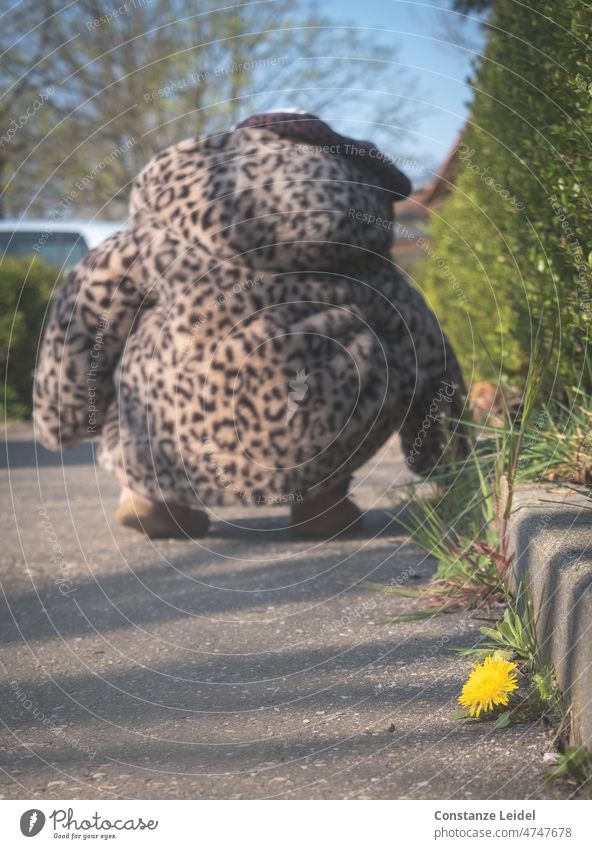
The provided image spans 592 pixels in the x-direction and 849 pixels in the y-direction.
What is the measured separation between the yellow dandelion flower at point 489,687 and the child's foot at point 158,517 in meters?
1.95

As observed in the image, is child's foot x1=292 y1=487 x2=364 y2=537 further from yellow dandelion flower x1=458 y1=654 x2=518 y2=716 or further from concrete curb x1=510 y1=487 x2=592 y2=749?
yellow dandelion flower x1=458 y1=654 x2=518 y2=716

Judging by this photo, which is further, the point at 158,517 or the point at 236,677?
the point at 158,517

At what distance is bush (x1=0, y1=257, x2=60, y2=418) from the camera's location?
8680 millimetres

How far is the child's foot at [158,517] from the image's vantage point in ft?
12.6

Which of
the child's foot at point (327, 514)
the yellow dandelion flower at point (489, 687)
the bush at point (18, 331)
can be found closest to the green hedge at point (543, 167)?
the child's foot at point (327, 514)

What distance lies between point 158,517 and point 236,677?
141cm

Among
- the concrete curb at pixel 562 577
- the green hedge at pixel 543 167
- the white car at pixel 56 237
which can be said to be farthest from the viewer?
the white car at pixel 56 237

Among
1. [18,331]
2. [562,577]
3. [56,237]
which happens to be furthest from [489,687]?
[56,237]

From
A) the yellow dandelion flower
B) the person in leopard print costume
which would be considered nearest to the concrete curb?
the yellow dandelion flower

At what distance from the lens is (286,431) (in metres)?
3.48

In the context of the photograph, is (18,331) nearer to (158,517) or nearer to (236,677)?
(158,517)

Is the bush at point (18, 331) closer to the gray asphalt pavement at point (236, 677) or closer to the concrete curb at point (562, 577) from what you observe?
the gray asphalt pavement at point (236, 677)

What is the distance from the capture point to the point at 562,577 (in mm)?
1986

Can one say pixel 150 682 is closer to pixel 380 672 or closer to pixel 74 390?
pixel 380 672
